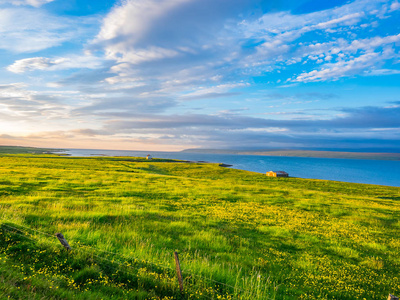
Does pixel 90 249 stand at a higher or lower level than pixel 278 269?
higher

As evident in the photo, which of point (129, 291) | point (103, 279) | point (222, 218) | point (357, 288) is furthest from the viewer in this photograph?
point (222, 218)

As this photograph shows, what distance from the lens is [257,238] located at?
50.2 feet

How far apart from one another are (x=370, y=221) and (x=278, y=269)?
20941 mm

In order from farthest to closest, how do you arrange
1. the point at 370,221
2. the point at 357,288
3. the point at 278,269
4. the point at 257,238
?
1. the point at 370,221
2. the point at 257,238
3. the point at 278,269
4. the point at 357,288

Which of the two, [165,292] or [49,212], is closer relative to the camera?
[165,292]

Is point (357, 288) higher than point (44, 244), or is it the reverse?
point (44, 244)

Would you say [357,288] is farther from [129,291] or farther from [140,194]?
[140,194]

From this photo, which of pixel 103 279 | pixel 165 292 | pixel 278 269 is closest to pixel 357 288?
pixel 278 269

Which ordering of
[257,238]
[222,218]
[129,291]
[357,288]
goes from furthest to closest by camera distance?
[222,218] → [257,238] → [357,288] → [129,291]

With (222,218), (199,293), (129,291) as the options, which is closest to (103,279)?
(129,291)

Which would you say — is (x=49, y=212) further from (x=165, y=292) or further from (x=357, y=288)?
(x=357, y=288)

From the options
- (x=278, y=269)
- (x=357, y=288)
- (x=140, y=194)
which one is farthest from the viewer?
(x=140, y=194)

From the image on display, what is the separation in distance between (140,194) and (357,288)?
1006 inches

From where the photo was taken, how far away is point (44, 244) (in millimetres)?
9336
